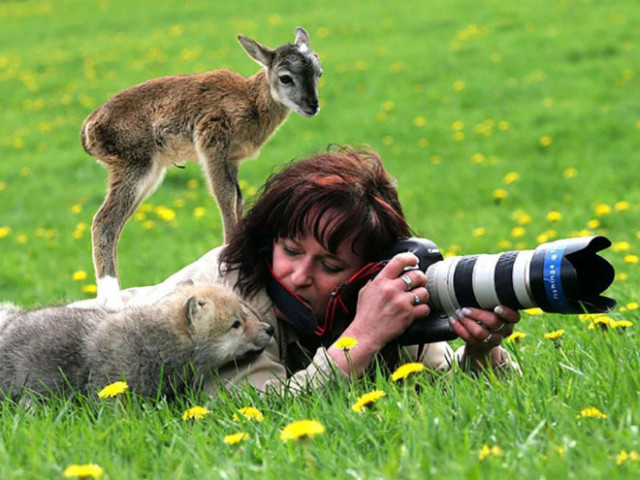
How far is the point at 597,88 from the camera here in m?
13.1

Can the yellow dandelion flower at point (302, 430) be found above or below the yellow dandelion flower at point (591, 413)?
above

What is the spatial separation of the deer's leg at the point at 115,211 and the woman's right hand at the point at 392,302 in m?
1.03

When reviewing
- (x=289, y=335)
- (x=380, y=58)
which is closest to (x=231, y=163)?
(x=289, y=335)

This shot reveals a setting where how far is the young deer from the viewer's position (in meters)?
3.50

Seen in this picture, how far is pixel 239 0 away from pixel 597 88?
37.7ft

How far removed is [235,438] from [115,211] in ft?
4.84

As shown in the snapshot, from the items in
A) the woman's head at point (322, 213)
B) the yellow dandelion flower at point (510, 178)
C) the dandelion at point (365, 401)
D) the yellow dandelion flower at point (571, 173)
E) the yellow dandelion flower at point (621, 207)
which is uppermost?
the woman's head at point (322, 213)

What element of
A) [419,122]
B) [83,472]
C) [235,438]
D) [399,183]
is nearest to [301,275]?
[235,438]

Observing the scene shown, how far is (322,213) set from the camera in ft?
11.5

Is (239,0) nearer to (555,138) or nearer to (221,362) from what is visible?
(555,138)

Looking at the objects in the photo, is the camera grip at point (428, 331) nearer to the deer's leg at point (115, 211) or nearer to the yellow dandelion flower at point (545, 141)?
the deer's leg at point (115, 211)

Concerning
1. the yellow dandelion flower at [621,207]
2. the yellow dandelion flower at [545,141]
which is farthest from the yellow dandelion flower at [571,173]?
the yellow dandelion flower at [621,207]

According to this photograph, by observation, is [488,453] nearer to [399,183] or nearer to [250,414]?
[250,414]

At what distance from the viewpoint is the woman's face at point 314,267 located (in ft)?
11.5
